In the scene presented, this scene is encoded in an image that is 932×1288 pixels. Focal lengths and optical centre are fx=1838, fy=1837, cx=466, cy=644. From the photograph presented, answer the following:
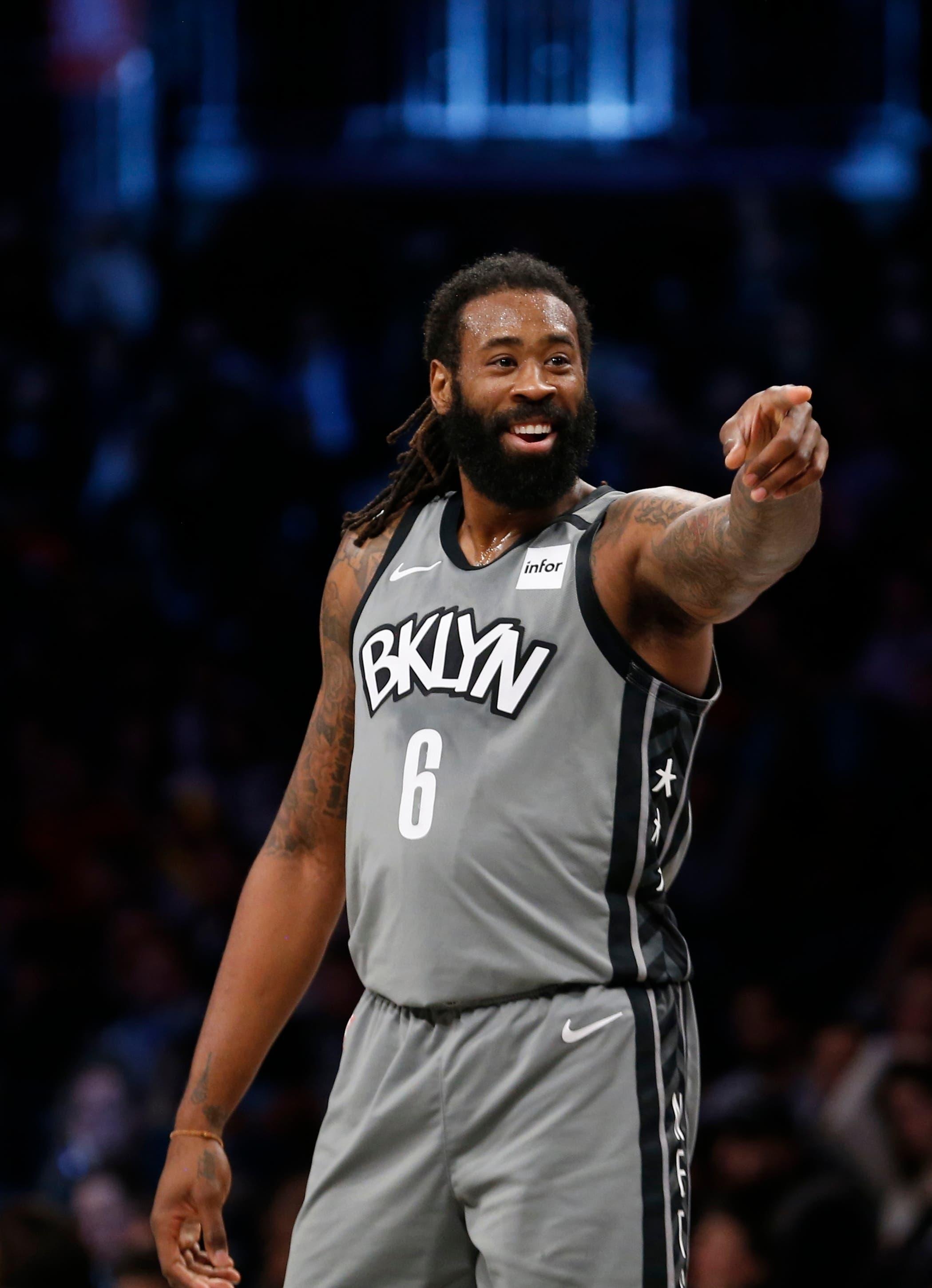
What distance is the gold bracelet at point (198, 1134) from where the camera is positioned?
313cm

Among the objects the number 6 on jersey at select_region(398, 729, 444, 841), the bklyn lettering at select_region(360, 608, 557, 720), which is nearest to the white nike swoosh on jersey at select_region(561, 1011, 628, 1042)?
the number 6 on jersey at select_region(398, 729, 444, 841)

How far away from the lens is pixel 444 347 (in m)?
3.18

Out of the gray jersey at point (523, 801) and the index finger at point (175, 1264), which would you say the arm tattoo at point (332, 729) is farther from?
the index finger at point (175, 1264)

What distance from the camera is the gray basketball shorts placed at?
265cm

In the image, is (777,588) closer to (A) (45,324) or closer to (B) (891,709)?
(B) (891,709)

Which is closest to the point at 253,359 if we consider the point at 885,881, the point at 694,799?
the point at 694,799

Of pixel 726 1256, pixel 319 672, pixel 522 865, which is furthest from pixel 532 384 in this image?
pixel 319 672

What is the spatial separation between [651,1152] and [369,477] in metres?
6.23

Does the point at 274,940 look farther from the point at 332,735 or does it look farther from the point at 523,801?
the point at 523,801

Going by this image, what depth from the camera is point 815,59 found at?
1066cm

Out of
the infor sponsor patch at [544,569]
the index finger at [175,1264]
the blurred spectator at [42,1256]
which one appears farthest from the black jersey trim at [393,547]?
the blurred spectator at [42,1256]

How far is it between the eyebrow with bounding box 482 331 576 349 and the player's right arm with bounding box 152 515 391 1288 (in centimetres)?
43

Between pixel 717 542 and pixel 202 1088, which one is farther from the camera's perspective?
pixel 202 1088

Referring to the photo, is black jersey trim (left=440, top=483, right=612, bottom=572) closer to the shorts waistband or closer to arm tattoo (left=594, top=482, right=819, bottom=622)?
arm tattoo (left=594, top=482, right=819, bottom=622)
